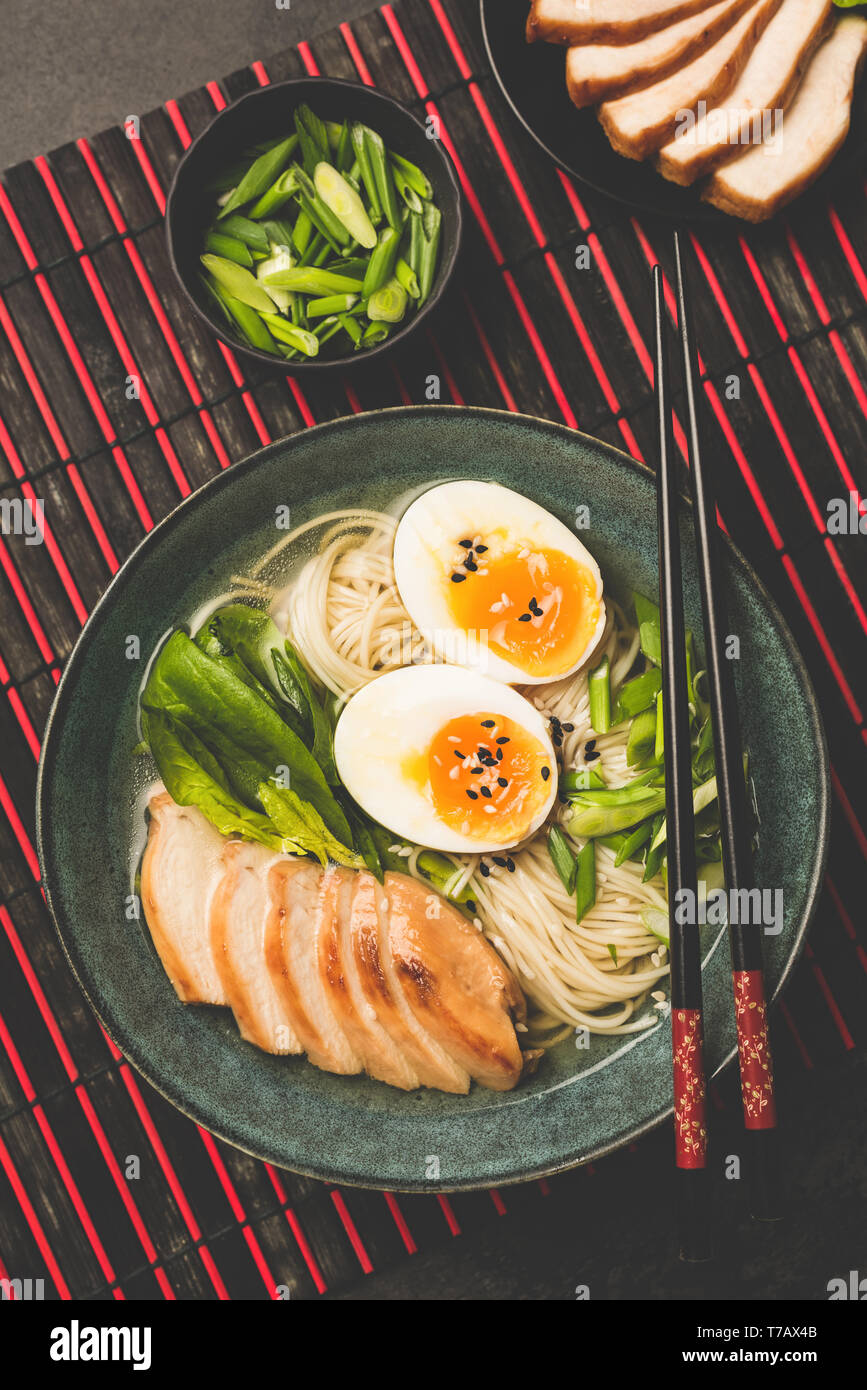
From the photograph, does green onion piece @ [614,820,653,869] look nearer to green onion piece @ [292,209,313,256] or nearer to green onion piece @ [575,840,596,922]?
green onion piece @ [575,840,596,922]

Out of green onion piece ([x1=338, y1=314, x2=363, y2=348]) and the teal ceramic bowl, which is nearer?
the teal ceramic bowl

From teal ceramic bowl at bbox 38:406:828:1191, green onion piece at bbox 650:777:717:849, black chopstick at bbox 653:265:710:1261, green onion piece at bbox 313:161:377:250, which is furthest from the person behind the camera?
green onion piece at bbox 313:161:377:250

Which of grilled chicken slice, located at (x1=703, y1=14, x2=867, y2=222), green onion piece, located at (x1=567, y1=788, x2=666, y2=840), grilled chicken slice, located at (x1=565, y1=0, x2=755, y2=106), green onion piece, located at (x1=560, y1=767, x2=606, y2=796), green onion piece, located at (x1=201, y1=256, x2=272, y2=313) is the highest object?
grilled chicken slice, located at (x1=565, y1=0, x2=755, y2=106)

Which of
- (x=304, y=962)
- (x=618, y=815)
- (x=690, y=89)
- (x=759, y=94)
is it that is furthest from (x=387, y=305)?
(x=304, y=962)

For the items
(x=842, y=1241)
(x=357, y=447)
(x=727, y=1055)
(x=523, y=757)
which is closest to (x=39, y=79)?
(x=357, y=447)

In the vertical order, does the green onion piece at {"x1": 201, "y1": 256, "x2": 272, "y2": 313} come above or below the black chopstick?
above

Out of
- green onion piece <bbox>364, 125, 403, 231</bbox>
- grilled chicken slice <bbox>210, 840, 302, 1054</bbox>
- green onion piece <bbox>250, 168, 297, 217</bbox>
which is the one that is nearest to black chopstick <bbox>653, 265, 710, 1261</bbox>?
green onion piece <bbox>364, 125, 403, 231</bbox>

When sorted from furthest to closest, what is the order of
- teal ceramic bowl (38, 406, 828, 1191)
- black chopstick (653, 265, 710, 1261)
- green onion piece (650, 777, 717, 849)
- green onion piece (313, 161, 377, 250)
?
1. green onion piece (313, 161, 377, 250)
2. green onion piece (650, 777, 717, 849)
3. teal ceramic bowl (38, 406, 828, 1191)
4. black chopstick (653, 265, 710, 1261)
